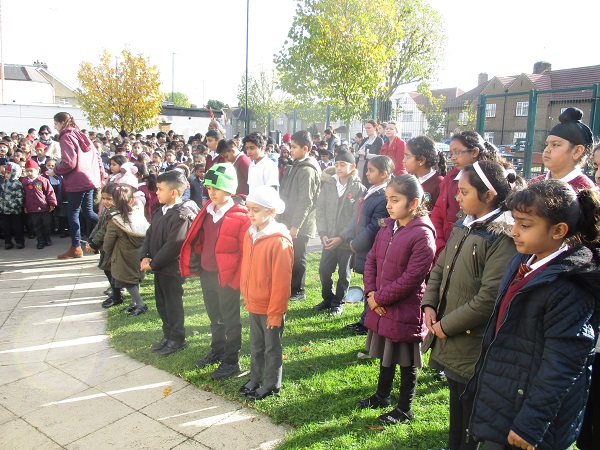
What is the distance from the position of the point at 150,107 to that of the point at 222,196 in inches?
902

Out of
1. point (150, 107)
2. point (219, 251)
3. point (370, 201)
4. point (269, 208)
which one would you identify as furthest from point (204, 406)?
point (150, 107)

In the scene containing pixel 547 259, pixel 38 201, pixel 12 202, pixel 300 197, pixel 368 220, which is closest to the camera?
pixel 547 259

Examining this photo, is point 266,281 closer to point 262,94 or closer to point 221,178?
point 221,178

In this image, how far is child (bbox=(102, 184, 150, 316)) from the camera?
5941 millimetres

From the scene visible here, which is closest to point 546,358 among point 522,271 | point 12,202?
point 522,271

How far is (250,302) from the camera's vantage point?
3859 mm

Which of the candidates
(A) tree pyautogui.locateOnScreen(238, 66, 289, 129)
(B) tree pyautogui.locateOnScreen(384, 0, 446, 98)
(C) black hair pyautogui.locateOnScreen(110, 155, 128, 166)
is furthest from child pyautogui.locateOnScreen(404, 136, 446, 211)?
(A) tree pyautogui.locateOnScreen(238, 66, 289, 129)

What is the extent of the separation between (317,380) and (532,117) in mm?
6727

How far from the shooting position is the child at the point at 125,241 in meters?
5.94

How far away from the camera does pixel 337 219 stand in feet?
19.0

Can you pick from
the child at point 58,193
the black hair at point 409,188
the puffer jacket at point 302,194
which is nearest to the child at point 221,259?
the black hair at point 409,188

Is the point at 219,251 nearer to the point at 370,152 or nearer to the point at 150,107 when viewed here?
the point at 370,152

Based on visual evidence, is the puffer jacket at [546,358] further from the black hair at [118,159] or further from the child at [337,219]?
the black hair at [118,159]

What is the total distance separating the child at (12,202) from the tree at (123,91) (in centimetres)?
1630
